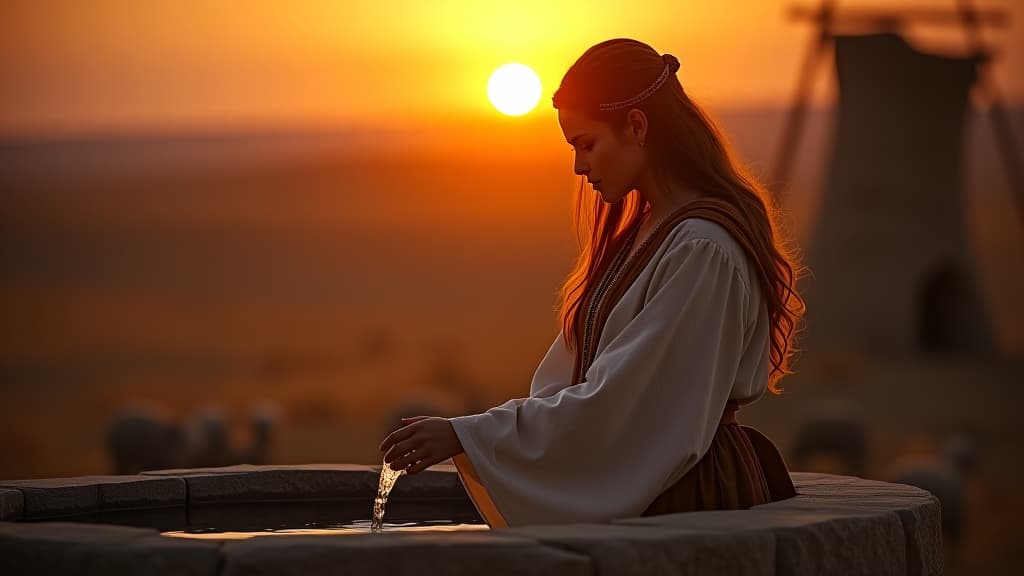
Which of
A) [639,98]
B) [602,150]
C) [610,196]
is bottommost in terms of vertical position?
[610,196]

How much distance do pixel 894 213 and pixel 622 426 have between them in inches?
799

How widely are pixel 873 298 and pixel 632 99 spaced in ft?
65.0

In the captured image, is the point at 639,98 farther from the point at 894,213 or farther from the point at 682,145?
the point at 894,213

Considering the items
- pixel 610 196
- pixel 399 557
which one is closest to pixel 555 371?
pixel 610 196

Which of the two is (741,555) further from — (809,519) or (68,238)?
(68,238)

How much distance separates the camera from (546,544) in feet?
9.65

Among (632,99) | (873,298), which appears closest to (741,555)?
(632,99)

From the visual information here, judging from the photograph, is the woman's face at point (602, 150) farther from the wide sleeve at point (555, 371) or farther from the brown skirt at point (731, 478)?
the brown skirt at point (731, 478)

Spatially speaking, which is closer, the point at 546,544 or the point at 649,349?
the point at 546,544

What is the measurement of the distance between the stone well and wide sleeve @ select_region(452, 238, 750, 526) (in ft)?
0.63

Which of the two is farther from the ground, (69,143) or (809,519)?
(69,143)

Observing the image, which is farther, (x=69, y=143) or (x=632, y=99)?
(x=69, y=143)

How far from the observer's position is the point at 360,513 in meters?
4.64

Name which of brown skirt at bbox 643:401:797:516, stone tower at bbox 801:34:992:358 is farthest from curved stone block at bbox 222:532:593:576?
stone tower at bbox 801:34:992:358
